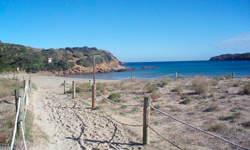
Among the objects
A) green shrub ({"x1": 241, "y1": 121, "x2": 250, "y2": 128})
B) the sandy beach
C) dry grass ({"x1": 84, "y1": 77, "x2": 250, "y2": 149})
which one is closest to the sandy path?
the sandy beach

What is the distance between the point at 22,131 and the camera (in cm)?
444

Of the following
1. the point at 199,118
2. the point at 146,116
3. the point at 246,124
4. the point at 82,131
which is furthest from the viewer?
the point at 199,118

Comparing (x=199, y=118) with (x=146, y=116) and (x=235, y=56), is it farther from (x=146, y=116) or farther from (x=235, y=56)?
(x=235, y=56)

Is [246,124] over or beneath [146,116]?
beneath

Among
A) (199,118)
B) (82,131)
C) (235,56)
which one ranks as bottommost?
(82,131)

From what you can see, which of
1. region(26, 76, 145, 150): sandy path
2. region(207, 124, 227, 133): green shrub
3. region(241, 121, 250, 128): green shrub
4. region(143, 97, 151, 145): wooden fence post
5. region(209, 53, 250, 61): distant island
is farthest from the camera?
region(209, 53, 250, 61): distant island

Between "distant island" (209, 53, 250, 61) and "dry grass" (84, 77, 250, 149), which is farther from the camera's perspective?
"distant island" (209, 53, 250, 61)

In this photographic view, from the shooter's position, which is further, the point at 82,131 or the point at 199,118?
the point at 199,118

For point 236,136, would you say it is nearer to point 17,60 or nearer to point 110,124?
point 110,124

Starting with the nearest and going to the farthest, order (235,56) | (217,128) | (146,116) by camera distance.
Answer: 1. (146,116)
2. (217,128)
3. (235,56)

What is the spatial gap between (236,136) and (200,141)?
99 centimetres

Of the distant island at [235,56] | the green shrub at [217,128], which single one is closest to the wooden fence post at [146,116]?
the green shrub at [217,128]

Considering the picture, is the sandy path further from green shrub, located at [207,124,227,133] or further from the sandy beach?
green shrub, located at [207,124,227,133]

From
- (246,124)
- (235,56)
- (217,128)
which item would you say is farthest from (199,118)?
(235,56)
